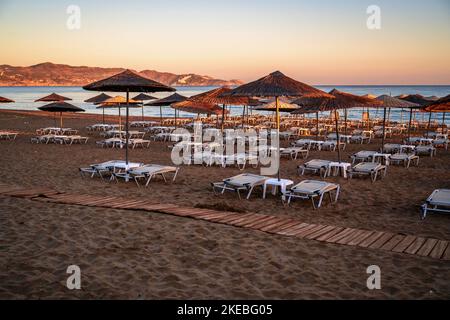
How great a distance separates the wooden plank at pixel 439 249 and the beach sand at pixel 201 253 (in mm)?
158

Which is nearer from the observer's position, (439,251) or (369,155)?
(439,251)

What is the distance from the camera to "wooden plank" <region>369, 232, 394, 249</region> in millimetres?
5578

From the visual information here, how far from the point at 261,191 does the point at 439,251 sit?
14.3 feet

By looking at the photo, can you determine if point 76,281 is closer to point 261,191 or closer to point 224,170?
point 261,191

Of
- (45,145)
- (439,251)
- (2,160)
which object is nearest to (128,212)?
(439,251)

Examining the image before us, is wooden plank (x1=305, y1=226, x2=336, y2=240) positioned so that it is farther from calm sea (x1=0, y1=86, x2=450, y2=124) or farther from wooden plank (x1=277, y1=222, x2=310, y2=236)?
calm sea (x1=0, y1=86, x2=450, y2=124)

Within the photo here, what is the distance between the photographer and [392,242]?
5742 mm

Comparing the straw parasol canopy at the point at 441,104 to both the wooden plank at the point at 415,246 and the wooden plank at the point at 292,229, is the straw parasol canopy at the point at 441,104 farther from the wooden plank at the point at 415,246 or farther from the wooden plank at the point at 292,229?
the wooden plank at the point at 292,229

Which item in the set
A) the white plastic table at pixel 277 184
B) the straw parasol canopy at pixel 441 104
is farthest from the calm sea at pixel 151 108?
the white plastic table at pixel 277 184

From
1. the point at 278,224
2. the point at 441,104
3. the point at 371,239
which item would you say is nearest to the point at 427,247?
the point at 371,239

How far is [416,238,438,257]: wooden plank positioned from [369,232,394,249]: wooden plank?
1.53 ft

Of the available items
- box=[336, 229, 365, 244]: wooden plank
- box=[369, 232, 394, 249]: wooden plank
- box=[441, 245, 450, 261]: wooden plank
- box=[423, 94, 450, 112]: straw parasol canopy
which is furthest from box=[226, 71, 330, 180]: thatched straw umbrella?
box=[441, 245, 450, 261]: wooden plank

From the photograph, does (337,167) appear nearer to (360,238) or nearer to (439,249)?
(360,238)
